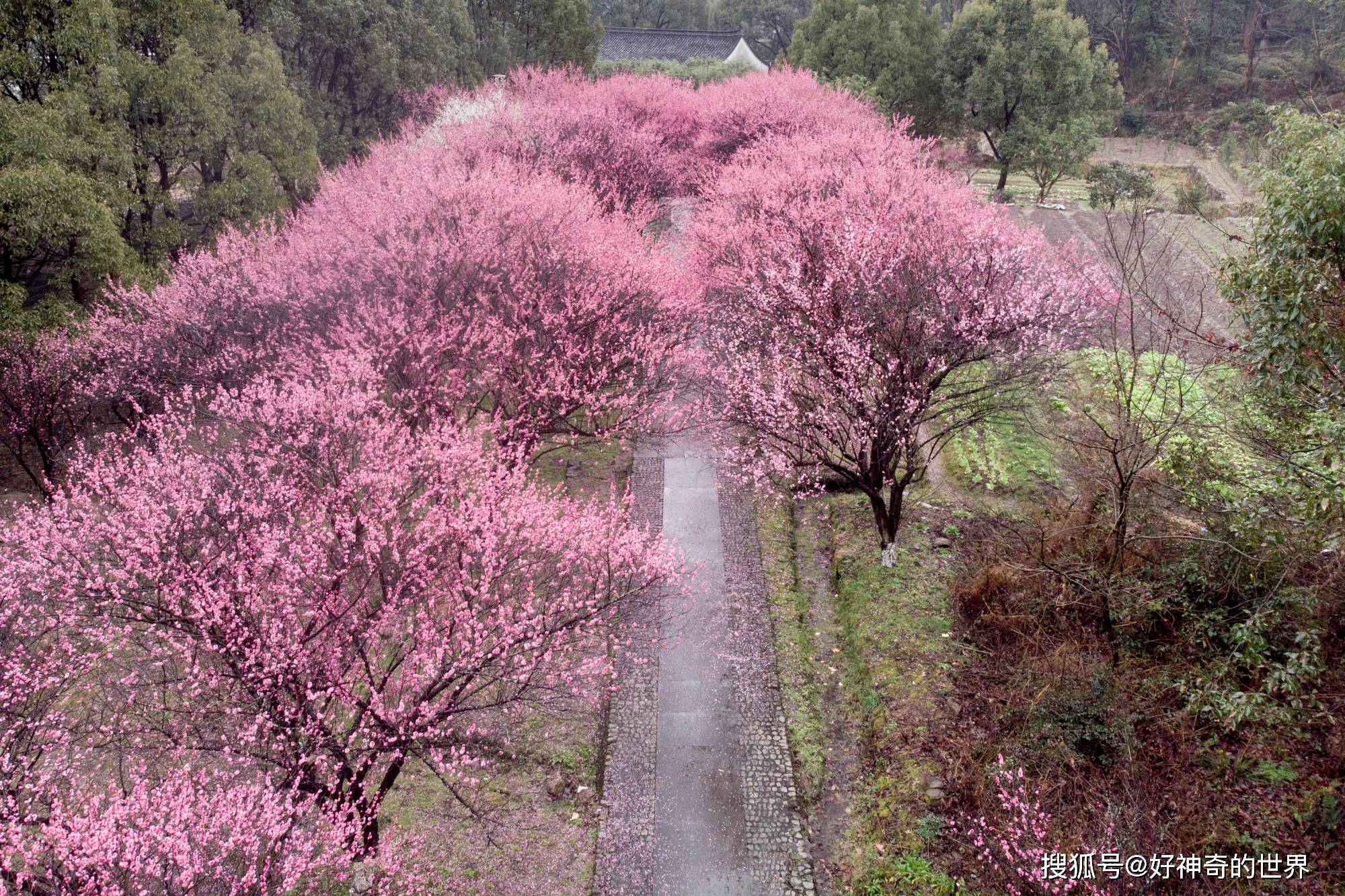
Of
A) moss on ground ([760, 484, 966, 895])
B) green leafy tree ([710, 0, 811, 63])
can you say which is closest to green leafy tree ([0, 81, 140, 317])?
moss on ground ([760, 484, 966, 895])

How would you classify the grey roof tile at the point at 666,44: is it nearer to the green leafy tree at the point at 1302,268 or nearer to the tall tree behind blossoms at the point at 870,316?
the tall tree behind blossoms at the point at 870,316

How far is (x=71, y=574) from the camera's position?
1192cm

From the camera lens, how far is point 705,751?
13195mm

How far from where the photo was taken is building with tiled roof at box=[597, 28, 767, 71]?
220ft

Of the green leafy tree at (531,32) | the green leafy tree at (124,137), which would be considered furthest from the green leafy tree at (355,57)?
the green leafy tree at (531,32)

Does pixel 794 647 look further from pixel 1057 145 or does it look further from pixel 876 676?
pixel 1057 145

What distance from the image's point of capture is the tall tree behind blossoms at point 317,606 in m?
10.7

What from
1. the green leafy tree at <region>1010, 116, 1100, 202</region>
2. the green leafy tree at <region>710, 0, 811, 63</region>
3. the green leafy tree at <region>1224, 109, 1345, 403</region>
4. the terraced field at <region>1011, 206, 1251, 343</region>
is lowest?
the terraced field at <region>1011, 206, 1251, 343</region>

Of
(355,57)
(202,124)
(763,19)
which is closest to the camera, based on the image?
(202,124)

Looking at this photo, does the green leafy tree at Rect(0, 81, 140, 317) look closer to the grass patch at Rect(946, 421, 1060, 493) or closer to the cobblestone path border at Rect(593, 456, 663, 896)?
the cobblestone path border at Rect(593, 456, 663, 896)

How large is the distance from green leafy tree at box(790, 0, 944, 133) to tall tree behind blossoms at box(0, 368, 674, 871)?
34.7 m

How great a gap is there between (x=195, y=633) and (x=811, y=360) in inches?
471

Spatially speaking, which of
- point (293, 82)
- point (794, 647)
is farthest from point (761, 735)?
point (293, 82)

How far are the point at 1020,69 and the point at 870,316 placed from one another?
95.5ft
